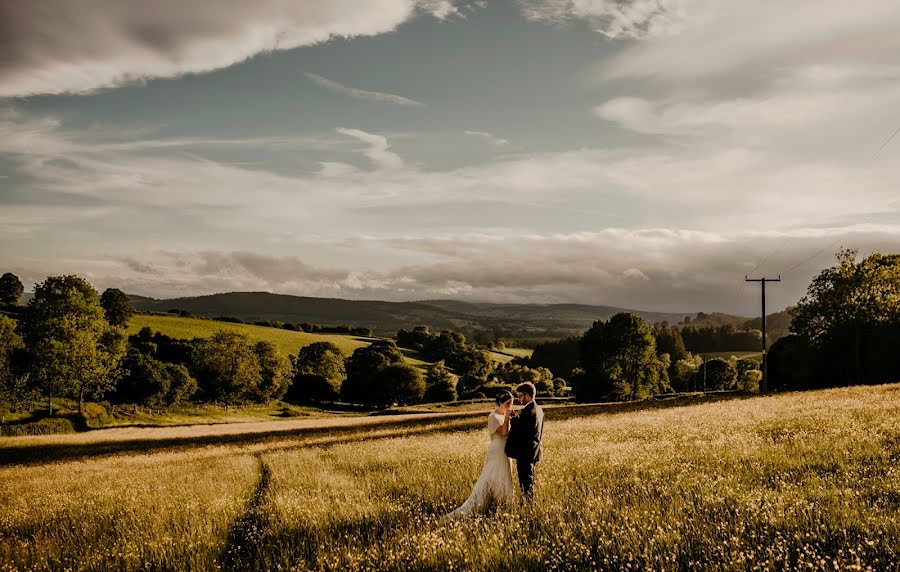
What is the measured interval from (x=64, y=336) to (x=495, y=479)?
6236cm

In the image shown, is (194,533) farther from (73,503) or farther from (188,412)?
(188,412)

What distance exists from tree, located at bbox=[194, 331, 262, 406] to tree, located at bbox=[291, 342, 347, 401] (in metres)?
15.1

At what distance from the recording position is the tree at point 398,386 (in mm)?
100812

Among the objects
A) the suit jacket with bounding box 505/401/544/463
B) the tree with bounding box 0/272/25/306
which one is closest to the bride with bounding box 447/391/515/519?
the suit jacket with bounding box 505/401/544/463

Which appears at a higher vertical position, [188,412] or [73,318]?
[73,318]

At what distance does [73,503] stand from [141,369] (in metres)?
72.5

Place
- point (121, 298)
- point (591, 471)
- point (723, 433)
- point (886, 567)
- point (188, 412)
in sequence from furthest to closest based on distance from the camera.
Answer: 1. point (121, 298)
2. point (188, 412)
3. point (723, 433)
4. point (591, 471)
5. point (886, 567)

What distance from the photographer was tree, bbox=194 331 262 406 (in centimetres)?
8881

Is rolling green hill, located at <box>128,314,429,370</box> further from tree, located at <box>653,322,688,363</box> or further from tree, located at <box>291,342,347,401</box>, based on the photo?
tree, located at <box>653,322,688,363</box>

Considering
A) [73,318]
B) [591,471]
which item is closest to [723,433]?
[591,471]

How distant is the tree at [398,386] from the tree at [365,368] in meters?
1.85

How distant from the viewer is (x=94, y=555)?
27.6ft

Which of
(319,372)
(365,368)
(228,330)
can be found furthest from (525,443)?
(365,368)

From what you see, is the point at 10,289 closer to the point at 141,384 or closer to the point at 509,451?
the point at 141,384
